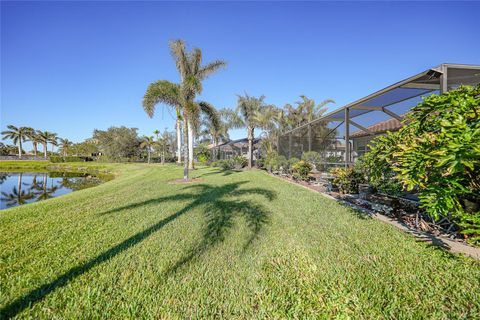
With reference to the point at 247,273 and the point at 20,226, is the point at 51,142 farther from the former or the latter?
the point at 247,273

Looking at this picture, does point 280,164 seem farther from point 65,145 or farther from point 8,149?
point 8,149

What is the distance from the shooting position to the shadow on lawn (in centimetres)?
227

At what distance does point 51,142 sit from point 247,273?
3316 inches

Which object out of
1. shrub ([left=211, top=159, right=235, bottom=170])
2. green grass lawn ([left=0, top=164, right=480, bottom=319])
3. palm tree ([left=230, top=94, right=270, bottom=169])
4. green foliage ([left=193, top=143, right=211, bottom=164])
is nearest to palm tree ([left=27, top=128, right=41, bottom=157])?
green foliage ([left=193, top=143, right=211, bottom=164])

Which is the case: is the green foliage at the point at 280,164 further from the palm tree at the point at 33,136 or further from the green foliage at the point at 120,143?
the palm tree at the point at 33,136

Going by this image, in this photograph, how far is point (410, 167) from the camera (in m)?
2.90

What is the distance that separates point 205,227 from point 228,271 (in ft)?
5.88

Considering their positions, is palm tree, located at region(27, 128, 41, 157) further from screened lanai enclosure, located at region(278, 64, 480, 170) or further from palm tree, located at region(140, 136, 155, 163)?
screened lanai enclosure, located at region(278, 64, 480, 170)

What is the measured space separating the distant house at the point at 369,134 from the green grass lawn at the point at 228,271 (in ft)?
30.5

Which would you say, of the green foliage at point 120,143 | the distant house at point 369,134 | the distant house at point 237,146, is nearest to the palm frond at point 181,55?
the distant house at point 369,134

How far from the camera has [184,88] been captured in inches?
461

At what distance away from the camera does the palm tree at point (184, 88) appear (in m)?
11.8

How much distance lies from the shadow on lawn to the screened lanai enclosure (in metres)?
4.97

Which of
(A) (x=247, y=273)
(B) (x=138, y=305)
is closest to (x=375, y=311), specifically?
(A) (x=247, y=273)
